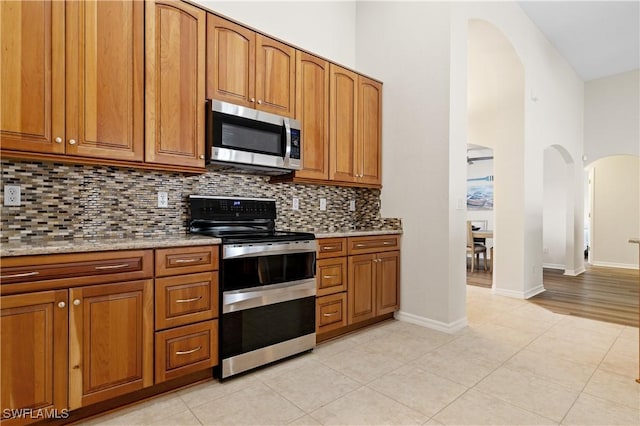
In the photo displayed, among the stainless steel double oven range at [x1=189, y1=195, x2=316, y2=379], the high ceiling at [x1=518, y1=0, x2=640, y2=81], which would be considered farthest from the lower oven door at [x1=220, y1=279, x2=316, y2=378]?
the high ceiling at [x1=518, y1=0, x2=640, y2=81]

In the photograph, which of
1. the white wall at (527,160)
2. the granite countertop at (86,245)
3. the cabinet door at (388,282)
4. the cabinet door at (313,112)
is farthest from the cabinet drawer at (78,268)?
the white wall at (527,160)

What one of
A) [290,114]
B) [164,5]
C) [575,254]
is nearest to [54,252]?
[164,5]

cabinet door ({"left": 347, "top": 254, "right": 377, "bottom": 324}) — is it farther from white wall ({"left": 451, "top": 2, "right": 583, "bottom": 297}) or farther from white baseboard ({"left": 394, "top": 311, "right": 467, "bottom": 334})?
white wall ({"left": 451, "top": 2, "right": 583, "bottom": 297})

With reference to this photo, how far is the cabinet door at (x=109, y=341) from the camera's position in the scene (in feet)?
5.69

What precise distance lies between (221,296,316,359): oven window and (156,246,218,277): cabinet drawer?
1.17 ft

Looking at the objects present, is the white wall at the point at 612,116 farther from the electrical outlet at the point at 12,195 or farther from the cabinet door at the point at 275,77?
the electrical outlet at the point at 12,195

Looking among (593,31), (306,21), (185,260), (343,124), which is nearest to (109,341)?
(185,260)

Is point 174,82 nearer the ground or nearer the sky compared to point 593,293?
nearer the sky

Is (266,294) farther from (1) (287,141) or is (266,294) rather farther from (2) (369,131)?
(2) (369,131)

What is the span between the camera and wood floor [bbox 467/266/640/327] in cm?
388

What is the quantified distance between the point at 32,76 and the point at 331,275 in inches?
90.2

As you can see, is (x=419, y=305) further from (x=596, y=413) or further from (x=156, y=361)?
(x=156, y=361)

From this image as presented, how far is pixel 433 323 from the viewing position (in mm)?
3271

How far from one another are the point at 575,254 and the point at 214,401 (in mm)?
6711
